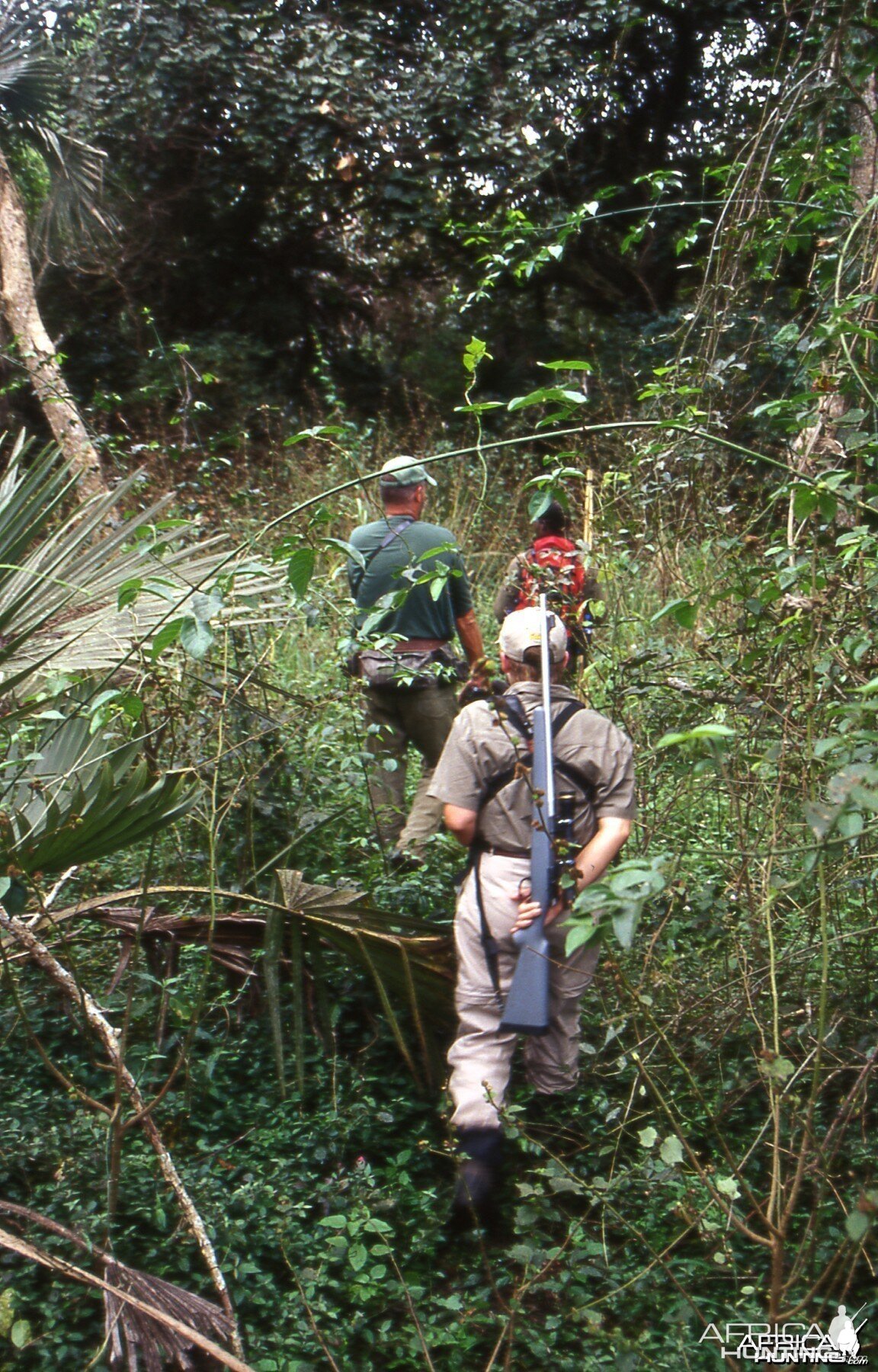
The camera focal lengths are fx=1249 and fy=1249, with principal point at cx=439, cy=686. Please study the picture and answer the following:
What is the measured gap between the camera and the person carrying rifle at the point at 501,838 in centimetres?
333

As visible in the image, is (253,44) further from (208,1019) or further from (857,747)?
(857,747)

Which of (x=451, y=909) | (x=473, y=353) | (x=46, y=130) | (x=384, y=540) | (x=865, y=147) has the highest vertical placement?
(x=46, y=130)

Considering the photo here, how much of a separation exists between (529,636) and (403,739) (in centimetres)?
203

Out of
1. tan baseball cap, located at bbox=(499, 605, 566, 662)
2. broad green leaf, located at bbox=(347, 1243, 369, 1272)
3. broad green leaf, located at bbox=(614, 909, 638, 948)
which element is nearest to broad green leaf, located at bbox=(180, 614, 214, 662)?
broad green leaf, located at bbox=(614, 909, 638, 948)

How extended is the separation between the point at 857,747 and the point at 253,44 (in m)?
12.6

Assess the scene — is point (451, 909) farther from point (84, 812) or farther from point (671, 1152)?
A: point (671, 1152)

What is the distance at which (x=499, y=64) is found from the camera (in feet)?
40.0

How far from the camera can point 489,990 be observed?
11.3ft

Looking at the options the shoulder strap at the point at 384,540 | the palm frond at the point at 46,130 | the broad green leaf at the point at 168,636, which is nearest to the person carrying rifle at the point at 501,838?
the broad green leaf at the point at 168,636

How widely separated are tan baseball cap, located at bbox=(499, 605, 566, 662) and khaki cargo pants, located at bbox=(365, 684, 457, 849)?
1.53 meters

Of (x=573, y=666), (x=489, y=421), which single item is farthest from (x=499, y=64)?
(x=573, y=666)

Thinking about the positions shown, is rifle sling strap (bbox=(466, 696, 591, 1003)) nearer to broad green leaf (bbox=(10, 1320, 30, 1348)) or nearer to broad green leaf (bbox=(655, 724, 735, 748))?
broad green leaf (bbox=(10, 1320, 30, 1348))

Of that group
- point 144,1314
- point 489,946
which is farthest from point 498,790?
point 144,1314

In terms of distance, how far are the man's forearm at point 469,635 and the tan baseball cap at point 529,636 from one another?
182 centimetres
